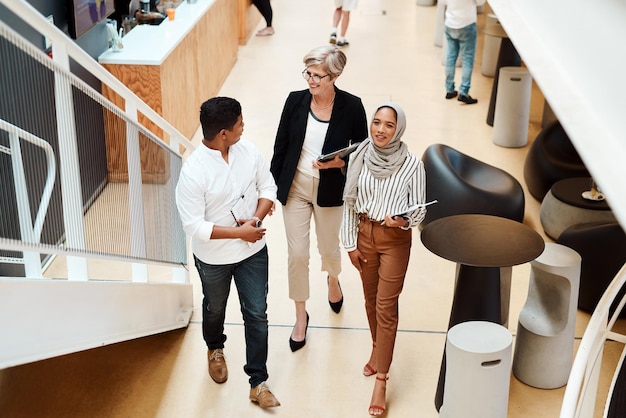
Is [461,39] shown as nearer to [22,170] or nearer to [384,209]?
[384,209]

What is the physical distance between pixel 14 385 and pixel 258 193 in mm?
1954

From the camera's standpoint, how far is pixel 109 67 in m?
7.65

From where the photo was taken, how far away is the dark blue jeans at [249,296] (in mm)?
4637

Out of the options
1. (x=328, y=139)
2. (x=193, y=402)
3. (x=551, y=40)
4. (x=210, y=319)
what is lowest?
(x=193, y=402)

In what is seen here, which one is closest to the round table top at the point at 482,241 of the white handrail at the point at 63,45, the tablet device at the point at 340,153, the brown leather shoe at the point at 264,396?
the tablet device at the point at 340,153

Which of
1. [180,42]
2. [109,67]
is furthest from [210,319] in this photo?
[180,42]

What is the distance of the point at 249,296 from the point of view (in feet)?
15.4

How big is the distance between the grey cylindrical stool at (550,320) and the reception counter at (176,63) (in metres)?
2.38

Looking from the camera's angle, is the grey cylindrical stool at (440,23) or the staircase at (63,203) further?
the grey cylindrical stool at (440,23)

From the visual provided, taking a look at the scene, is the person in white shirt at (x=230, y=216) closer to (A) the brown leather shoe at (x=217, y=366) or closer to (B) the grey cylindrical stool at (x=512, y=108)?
(A) the brown leather shoe at (x=217, y=366)

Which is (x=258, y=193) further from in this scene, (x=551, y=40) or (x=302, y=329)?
(x=551, y=40)

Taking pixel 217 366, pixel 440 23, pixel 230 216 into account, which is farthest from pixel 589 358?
pixel 440 23

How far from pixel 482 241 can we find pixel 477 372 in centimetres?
78

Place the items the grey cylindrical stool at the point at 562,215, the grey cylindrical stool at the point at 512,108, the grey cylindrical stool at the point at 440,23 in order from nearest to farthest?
the grey cylindrical stool at the point at 562,215 → the grey cylindrical stool at the point at 512,108 → the grey cylindrical stool at the point at 440,23
